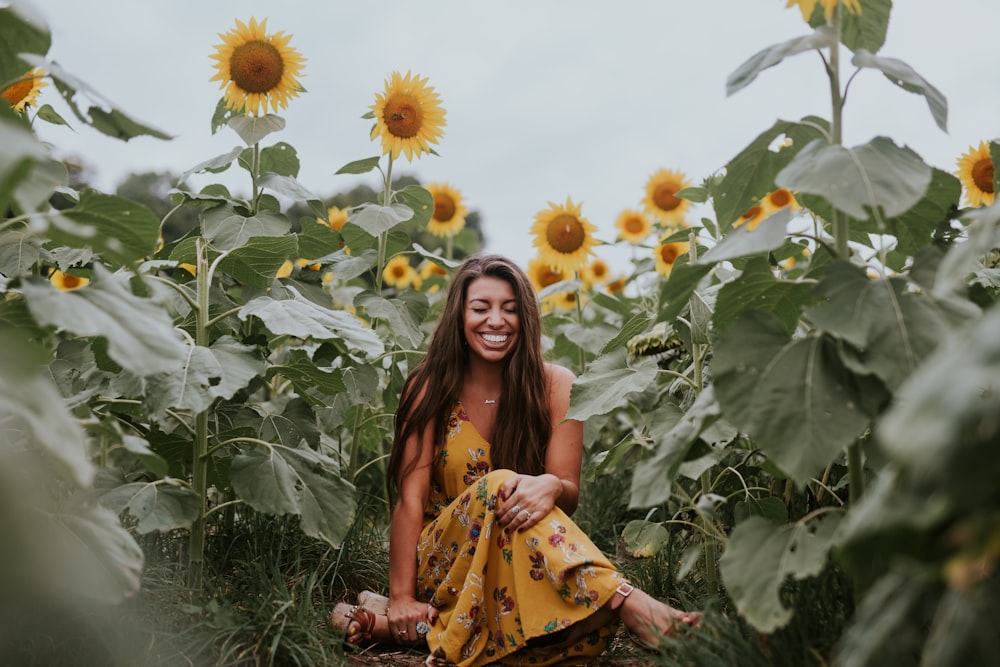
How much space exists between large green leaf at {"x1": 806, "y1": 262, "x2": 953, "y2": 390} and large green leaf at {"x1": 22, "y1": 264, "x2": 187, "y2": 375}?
3.93ft

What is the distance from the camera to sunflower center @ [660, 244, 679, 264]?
4.36 m

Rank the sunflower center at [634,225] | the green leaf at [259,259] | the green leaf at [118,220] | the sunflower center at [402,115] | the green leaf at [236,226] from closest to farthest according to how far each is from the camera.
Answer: the green leaf at [118,220]
the green leaf at [259,259]
the green leaf at [236,226]
the sunflower center at [402,115]
the sunflower center at [634,225]

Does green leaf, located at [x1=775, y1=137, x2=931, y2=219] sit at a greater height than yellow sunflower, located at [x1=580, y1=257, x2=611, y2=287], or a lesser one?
lesser

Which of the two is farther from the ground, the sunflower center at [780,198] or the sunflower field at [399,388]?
the sunflower center at [780,198]

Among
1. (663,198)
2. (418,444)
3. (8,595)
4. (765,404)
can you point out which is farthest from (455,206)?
(8,595)

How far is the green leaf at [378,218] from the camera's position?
310cm

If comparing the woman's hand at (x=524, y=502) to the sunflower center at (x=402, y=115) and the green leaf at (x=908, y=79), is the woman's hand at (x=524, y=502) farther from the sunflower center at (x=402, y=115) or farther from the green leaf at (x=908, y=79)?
the sunflower center at (x=402, y=115)

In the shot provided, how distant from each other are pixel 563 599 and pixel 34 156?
1.76m

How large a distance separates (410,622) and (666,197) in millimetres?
2988

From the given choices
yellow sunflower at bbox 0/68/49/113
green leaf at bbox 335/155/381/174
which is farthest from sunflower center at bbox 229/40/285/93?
yellow sunflower at bbox 0/68/49/113

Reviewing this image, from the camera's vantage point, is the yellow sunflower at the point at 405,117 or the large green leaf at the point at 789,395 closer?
the large green leaf at the point at 789,395

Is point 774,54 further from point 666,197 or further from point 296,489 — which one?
point 666,197

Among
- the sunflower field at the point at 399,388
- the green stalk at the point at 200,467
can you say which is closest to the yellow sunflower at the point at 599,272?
the sunflower field at the point at 399,388

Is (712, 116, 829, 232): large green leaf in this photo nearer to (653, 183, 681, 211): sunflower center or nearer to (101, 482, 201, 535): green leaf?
(101, 482, 201, 535): green leaf
